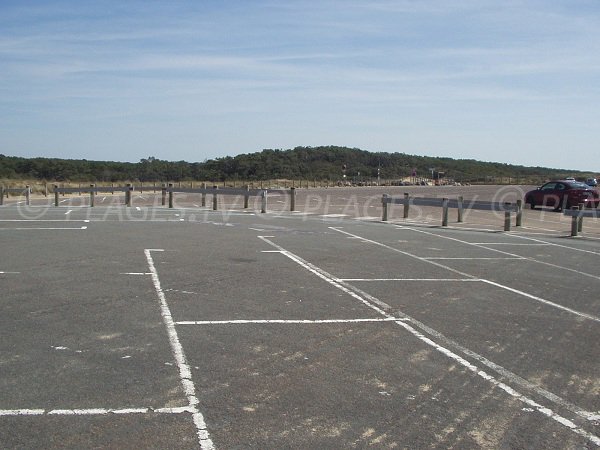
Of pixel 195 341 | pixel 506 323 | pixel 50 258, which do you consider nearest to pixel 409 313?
pixel 506 323

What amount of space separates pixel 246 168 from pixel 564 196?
10681 centimetres

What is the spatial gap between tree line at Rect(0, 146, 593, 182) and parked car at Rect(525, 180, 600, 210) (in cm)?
6699

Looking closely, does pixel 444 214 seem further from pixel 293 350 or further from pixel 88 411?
pixel 88 411

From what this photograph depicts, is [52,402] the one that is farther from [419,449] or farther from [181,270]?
[181,270]

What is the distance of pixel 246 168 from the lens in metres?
142

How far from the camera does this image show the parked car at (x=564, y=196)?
38.9m

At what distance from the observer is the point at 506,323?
9164 mm

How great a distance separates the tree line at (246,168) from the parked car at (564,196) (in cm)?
6699

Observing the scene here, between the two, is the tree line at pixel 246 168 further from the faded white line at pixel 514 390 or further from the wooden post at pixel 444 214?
the faded white line at pixel 514 390

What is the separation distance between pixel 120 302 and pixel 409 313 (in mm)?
3897

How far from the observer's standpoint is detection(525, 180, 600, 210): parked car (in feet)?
128

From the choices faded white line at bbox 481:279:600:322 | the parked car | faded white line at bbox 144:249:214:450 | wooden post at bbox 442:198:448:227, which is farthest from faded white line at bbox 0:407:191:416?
the parked car

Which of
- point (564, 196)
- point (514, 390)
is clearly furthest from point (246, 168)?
point (514, 390)

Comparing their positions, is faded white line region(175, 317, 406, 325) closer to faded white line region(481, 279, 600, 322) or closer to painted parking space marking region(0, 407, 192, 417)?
faded white line region(481, 279, 600, 322)
